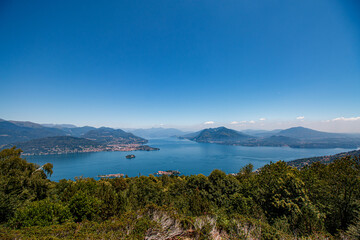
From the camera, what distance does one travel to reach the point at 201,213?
1079cm

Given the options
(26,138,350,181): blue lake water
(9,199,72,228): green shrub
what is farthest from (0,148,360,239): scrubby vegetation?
(26,138,350,181): blue lake water

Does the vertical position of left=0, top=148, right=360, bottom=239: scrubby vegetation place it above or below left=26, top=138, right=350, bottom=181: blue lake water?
above

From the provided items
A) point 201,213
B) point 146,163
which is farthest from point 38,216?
point 146,163

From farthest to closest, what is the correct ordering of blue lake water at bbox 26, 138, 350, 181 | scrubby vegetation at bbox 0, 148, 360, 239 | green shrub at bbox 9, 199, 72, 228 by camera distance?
blue lake water at bbox 26, 138, 350, 181, green shrub at bbox 9, 199, 72, 228, scrubby vegetation at bbox 0, 148, 360, 239

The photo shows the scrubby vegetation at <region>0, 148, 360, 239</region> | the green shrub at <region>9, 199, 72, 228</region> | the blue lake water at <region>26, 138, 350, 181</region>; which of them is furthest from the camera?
the blue lake water at <region>26, 138, 350, 181</region>

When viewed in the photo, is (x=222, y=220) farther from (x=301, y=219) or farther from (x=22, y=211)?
(x=22, y=211)

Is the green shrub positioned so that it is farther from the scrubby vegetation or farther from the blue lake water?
the blue lake water

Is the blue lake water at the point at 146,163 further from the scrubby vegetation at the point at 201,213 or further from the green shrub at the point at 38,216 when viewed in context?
the green shrub at the point at 38,216

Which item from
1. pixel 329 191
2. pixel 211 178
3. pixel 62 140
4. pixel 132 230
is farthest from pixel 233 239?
pixel 62 140

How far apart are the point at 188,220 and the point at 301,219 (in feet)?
24.4

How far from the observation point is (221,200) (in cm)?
1509

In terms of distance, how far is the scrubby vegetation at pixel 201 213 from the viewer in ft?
23.2

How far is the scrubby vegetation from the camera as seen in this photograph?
7086mm

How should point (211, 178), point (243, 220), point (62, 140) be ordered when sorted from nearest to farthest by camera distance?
1. point (243, 220)
2. point (211, 178)
3. point (62, 140)
